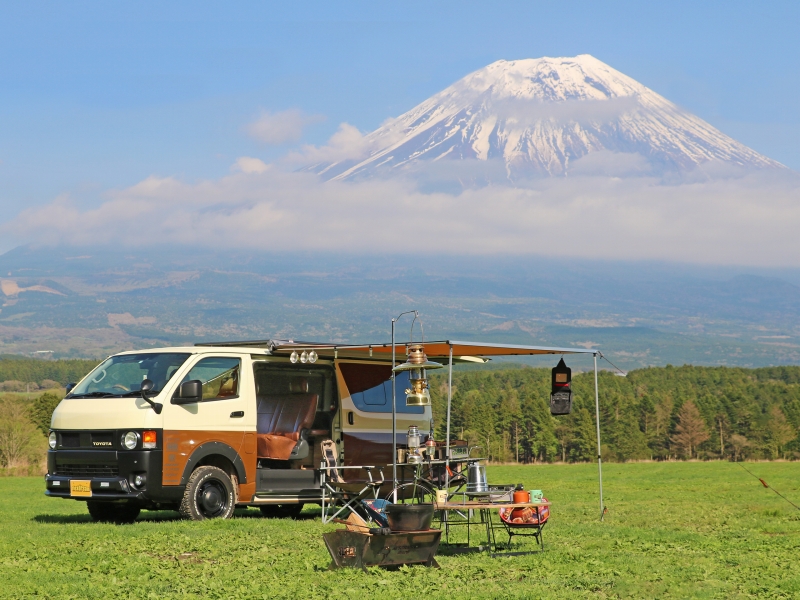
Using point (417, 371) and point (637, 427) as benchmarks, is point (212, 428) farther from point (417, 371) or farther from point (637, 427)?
point (637, 427)

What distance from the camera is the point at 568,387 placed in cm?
1797

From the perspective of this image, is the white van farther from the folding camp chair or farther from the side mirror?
the folding camp chair

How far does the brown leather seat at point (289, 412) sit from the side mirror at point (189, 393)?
2.40 m

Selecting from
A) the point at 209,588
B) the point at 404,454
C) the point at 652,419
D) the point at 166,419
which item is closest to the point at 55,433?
the point at 166,419

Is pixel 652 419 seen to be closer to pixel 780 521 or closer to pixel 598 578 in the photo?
pixel 780 521

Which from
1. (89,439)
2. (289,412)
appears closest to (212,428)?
(89,439)

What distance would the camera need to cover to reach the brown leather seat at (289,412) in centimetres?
1762

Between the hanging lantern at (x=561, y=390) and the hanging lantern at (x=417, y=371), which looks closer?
the hanging lantern at (x=417, y=371)

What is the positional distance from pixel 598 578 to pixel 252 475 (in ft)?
21.8

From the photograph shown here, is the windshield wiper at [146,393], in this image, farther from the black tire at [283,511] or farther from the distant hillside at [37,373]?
the distant hillside at [37,373]

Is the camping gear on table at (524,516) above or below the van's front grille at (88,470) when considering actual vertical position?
below

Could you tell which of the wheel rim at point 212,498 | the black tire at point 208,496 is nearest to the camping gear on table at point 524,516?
the black tire at point 208,496

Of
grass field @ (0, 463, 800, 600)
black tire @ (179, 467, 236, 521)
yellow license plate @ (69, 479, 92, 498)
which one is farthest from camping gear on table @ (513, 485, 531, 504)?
yellow license plate @ (69, 479, 92, 498)

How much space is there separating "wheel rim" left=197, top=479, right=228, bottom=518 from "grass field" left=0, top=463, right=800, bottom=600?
684 millimetres
